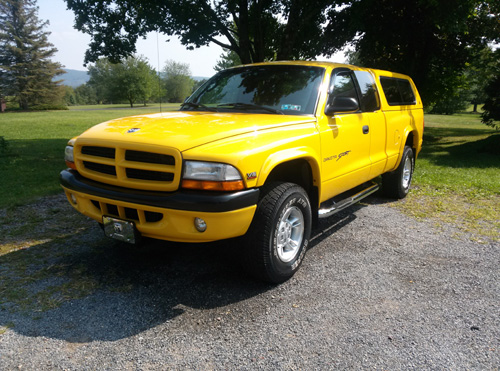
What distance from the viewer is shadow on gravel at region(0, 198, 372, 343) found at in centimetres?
286

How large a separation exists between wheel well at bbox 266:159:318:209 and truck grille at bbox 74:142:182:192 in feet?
3.41

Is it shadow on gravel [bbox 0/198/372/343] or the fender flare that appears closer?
shadow on gravel [bbox 0/198/372/343]

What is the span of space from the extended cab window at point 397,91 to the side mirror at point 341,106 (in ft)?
6.03

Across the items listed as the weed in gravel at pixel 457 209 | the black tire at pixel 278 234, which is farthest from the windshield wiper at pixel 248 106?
the weed in gravel at pixel 457 209

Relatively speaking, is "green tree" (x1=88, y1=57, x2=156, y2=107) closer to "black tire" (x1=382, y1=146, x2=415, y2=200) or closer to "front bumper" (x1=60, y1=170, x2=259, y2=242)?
"black tire" (x1=382, y1=146, x2=415, y2=200)

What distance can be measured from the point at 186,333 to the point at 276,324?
2.18 ft

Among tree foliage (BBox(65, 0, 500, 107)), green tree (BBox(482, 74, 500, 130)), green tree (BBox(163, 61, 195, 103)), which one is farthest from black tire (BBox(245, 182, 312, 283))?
green tree (BBox(163, 61, 195, 103))

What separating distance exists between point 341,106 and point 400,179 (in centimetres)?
281

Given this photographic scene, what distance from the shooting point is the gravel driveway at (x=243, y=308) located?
8.29 ft

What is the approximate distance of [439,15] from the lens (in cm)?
1028

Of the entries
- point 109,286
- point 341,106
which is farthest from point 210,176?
point 341,106

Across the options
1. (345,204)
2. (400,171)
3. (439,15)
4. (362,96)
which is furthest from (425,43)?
(345,204)

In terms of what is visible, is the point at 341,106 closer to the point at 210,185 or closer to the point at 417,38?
the point at 210,185

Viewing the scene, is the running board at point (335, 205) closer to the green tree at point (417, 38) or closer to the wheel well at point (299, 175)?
the wheel well at point (299, 175)
